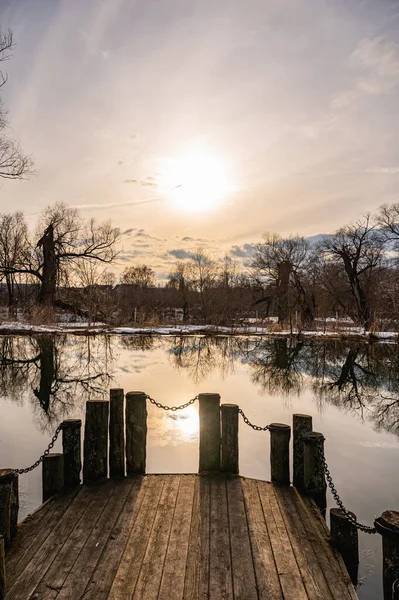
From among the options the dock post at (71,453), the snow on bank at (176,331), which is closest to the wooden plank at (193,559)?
the dock post at (71,453)

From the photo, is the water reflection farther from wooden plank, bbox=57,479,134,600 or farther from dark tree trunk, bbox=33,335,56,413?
wooden plank, bbox=57,479,134,600

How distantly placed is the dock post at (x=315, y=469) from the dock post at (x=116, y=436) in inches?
90.6

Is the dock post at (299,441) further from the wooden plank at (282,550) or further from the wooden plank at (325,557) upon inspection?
the wooden plank at (325,557)

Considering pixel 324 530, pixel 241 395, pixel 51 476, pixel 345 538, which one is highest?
pixel 51 476

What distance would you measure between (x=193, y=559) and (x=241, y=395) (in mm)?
8537

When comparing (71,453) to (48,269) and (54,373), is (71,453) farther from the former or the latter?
(48,269)

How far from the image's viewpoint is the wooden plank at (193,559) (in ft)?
10.1

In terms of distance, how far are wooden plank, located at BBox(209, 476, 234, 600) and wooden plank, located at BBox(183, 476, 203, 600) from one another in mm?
111

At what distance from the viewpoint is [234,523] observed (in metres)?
4.09

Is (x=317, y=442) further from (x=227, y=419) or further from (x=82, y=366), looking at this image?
(x=82, y=366)

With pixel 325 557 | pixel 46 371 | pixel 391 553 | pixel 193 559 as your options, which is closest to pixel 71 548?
pixel 193 559

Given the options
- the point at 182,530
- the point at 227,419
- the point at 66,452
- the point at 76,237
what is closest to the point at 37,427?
the point at 66,452

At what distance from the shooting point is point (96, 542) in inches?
147

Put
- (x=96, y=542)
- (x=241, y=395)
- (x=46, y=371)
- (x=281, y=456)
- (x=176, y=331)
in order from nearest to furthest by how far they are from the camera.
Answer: (x=96, y=542)
(x=281, y=456)
(x=241, y=395)
(x=46, y=371)
(x=176, y=331)
